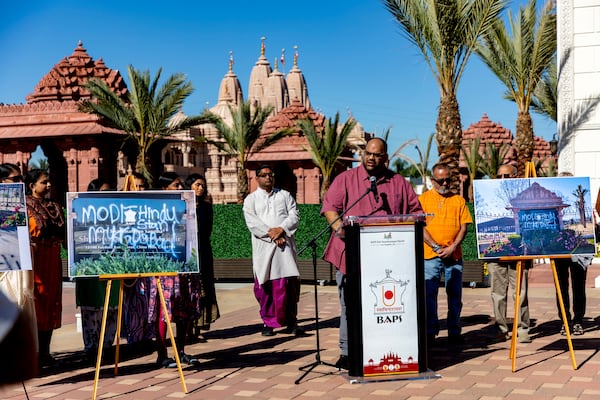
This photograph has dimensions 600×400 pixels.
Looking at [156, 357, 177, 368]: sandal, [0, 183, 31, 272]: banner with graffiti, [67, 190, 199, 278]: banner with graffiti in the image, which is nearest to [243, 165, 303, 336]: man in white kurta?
[156, 357, 177, 368]: sandal

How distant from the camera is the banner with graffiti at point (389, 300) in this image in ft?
20.8

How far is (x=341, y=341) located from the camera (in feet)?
22.7

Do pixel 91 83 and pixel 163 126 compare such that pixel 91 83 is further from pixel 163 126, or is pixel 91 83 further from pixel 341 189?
pixel 341 189

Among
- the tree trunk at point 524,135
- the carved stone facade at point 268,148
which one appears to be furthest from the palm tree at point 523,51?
the carved stone facade at point 268,148

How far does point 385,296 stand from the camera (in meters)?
6.41

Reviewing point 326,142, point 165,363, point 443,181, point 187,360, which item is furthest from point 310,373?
point 326,142

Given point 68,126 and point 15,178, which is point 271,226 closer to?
point 15,178

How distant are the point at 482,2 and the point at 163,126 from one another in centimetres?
1148

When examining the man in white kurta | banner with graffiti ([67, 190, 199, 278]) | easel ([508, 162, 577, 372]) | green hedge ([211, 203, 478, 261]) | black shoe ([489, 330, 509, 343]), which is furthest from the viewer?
Result: green hedge ([211, 203, 478, 261])

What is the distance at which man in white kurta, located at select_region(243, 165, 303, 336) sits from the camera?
30.3ft

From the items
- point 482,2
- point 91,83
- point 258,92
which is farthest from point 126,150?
point 258,92

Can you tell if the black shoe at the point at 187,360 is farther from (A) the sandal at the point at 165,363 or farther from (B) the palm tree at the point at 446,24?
(B) the palm tree at the point at 446,24

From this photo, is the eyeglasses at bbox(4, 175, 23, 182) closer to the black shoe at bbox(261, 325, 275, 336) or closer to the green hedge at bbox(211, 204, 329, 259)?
the black shoe at bbox(261, 325, 275, 336)

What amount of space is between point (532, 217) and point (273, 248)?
310 centimetres
